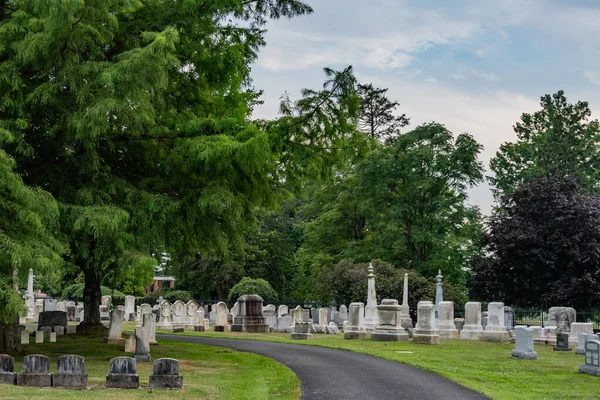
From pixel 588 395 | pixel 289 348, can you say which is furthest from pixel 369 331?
pixel 588 395

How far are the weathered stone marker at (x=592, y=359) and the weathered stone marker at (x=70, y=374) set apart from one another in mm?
10754

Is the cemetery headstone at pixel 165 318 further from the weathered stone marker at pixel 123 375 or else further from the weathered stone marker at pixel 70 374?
the weathered stone marker at pixel 123 375

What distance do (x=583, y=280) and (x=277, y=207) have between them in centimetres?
1992

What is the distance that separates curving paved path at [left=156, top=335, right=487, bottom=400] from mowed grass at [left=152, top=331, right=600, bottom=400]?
53 cm

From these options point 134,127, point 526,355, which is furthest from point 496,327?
point 134,127

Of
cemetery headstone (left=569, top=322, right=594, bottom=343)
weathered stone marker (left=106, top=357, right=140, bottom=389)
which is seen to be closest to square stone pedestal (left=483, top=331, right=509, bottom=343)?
cemetery headstone (left=569, top=322, right=594, bottom=343)

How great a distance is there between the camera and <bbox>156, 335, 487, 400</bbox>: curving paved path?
13.2 meters

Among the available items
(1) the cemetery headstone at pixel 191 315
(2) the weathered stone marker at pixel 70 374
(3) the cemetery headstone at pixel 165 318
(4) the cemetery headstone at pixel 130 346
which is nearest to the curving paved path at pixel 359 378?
(4) the cemetery headstone at pixel 130 346

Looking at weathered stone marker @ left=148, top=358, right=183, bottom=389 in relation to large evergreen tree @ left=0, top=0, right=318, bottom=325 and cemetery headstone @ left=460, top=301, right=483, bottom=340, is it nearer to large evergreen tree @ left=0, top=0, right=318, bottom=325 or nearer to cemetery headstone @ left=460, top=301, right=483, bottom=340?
large evergreen tree @ left=0, top=0, right=318, bottom=325

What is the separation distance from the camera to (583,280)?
35375 millimetres

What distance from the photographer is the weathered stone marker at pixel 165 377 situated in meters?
13.6

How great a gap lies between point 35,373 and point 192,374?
3466 mm

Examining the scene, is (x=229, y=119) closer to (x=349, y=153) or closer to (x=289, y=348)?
(x=349, y=153)

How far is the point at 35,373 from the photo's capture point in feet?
45.2
